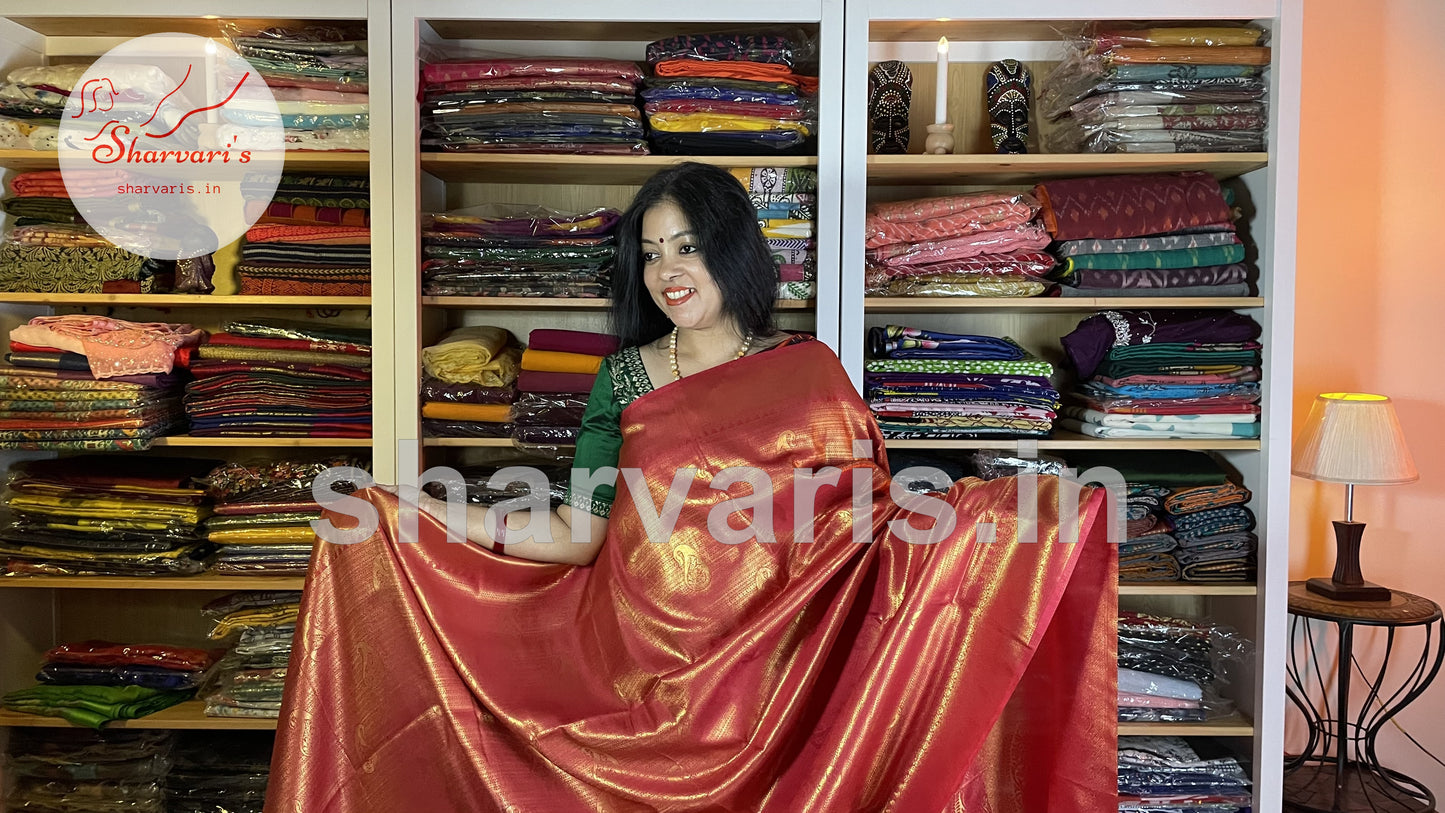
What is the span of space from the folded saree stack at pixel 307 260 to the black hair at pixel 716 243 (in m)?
0.77

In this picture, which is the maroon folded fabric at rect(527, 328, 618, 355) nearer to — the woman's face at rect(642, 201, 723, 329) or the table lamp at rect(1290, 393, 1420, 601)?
the woman's face at rect(642, 201, 723, 329)

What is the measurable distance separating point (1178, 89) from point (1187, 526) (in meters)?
1.03

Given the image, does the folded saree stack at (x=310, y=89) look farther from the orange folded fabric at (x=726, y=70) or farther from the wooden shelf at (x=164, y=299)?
the orange folded fabric at (x=726, y=70)

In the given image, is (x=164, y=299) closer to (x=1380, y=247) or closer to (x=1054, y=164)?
(x=1054, y=164)

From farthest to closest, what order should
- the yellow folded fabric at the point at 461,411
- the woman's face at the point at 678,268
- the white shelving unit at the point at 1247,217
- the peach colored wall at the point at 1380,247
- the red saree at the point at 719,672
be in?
the peach colored wall at the point at 1380,247 → the yellow folded fabric at the point at 461,411 → the white shelving unit at the point at 1247,217 → the woman's face at the point at 678,268 → the red saree at the point at 719,672

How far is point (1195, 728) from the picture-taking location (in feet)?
8.95

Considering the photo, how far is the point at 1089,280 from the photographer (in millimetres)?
2719

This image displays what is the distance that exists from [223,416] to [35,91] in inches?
34.6

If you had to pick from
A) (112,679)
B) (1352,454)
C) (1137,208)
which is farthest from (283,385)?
(1352,454)

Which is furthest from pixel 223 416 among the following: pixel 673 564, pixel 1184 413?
pixel 1184 413

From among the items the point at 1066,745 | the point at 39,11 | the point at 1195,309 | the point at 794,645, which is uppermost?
the point at 39,11

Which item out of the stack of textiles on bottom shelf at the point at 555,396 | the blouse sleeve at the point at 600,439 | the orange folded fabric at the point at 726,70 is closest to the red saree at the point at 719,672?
the blouse sleeve at the point at 600,439

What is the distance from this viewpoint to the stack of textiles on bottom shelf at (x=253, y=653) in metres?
2.74

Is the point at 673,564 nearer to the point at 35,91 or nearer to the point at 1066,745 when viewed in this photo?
the point at 1066,745
